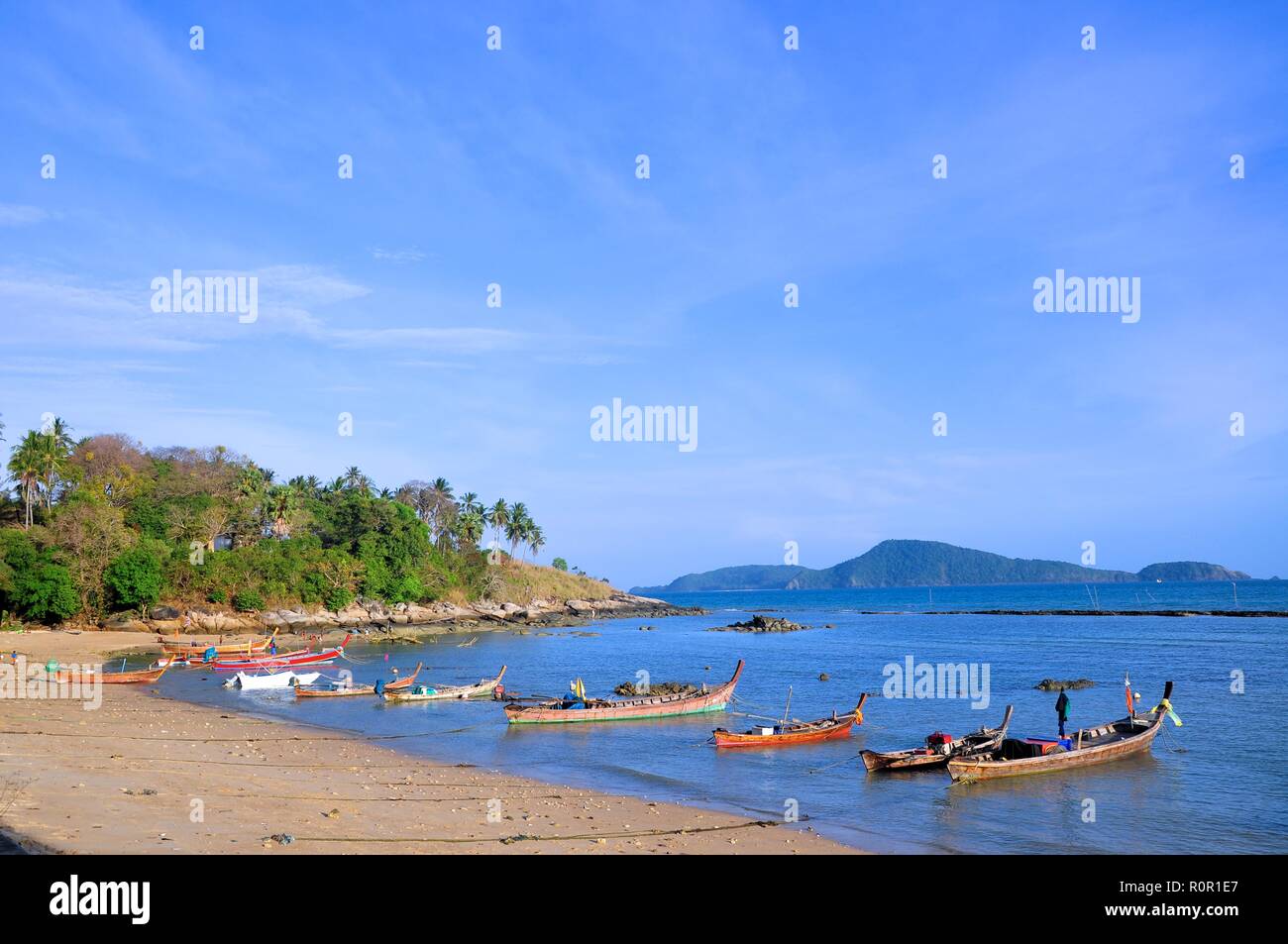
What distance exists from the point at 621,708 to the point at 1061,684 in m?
28.7

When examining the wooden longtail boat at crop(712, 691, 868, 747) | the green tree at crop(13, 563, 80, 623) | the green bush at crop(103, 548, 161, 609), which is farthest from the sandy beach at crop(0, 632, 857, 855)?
the green bush at crop(103, 548, 161, 609)

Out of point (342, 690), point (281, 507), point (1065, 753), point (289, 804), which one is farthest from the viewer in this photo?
point (281, 507)

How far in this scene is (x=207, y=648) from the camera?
56.0m

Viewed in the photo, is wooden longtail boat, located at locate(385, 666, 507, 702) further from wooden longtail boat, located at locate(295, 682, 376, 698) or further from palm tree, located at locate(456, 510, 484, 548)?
palm tree, located at locate(456, 510, 484, 548)

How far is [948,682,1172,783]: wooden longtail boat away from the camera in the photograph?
80.7 ft

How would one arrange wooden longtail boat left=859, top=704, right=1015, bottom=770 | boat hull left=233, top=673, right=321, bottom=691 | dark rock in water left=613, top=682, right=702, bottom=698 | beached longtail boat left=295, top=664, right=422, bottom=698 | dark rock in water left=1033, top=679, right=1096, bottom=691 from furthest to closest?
dark rock in water left=1033, top=679, right=1096, bottom=691 < boat hull left=233, top=673, right=321, bottom=691 < dark rock in water left=613, top=682, right=702, bottom=698 < beached longtail boat left=295, top=664, right=422, bottom=698 < wooden longtail boat left=859, top=704, right=1015, bottom=770

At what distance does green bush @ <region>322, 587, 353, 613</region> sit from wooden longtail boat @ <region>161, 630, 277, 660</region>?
2050cm

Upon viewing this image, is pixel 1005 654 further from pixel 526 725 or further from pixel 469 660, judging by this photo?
pixel 526 725

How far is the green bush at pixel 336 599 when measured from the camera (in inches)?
3369

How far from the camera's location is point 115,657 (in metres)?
52.5

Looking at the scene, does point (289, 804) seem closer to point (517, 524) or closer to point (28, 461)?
point (28, 461)

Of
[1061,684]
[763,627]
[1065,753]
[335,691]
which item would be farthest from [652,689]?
[763,627]

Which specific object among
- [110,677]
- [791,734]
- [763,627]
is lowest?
[763,627]
